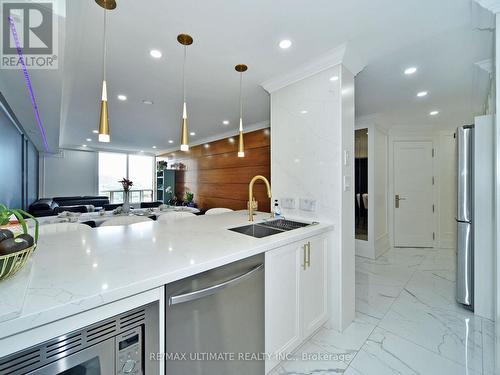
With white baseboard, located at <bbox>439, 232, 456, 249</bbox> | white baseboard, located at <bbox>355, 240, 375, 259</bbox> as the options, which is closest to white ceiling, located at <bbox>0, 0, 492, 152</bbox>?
white baseboard, located at <bbox>355, 240, 375, 259</bbox>

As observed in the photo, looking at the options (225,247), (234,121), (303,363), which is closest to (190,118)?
(234,121)

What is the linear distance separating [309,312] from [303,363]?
0.34 m

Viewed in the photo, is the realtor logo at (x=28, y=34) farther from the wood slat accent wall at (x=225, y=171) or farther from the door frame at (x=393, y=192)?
the door frame at (x=393, y=192)

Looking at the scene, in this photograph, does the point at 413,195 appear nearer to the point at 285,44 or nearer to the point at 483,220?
the point at 483,220

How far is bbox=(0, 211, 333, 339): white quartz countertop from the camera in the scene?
2.27 ft

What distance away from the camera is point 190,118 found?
4047mm

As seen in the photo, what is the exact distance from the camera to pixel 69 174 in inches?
295

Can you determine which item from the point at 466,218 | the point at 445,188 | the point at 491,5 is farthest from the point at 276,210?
the point at 445,188

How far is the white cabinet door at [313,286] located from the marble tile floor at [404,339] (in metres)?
0.20

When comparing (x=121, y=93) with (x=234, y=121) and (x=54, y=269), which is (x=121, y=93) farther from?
(x=54, y=269)

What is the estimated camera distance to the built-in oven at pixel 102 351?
0.65 metres

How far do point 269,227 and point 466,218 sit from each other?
2.08m

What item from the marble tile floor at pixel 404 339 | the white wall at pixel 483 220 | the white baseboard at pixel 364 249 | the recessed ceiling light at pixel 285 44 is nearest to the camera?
the marble tile floor at pixel 404 339

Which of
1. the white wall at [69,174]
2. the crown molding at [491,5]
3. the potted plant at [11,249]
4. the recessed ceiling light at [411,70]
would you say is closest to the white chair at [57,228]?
the potted plant at [11,249]
